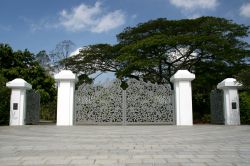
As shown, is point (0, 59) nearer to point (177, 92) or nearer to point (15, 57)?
point (15, 57)

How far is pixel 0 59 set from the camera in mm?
25109

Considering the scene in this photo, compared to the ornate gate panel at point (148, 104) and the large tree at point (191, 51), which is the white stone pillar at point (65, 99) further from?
the large tree at point (191, 51)

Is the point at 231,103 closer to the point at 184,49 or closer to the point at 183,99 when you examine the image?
the point at 183,99

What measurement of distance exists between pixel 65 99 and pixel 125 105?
299cm

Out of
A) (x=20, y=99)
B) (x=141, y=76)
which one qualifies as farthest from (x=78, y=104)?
(x=141, y=76)

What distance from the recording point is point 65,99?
1588 centimetres

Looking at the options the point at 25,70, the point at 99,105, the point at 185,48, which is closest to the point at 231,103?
the point at 99,105

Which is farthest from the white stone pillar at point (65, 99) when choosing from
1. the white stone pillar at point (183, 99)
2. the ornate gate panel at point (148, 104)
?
the white stone pillar at point (183, 99)

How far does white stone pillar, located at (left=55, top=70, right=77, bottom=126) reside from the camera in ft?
51.5

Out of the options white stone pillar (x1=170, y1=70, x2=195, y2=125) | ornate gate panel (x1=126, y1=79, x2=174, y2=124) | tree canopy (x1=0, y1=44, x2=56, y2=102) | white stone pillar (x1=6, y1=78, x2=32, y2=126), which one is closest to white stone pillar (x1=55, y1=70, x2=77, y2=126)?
white stone pillar (x1=6, y1=78, x2=32, y2=126)

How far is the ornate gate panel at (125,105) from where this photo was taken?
637 inches

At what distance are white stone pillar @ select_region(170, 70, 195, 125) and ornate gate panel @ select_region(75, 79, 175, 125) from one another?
475 millimetres

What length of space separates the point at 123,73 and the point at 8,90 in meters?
11.1

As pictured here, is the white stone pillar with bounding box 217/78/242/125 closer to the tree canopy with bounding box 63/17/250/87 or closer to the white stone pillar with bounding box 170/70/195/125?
the white stone pillar with bounding box 170/70/195/125
